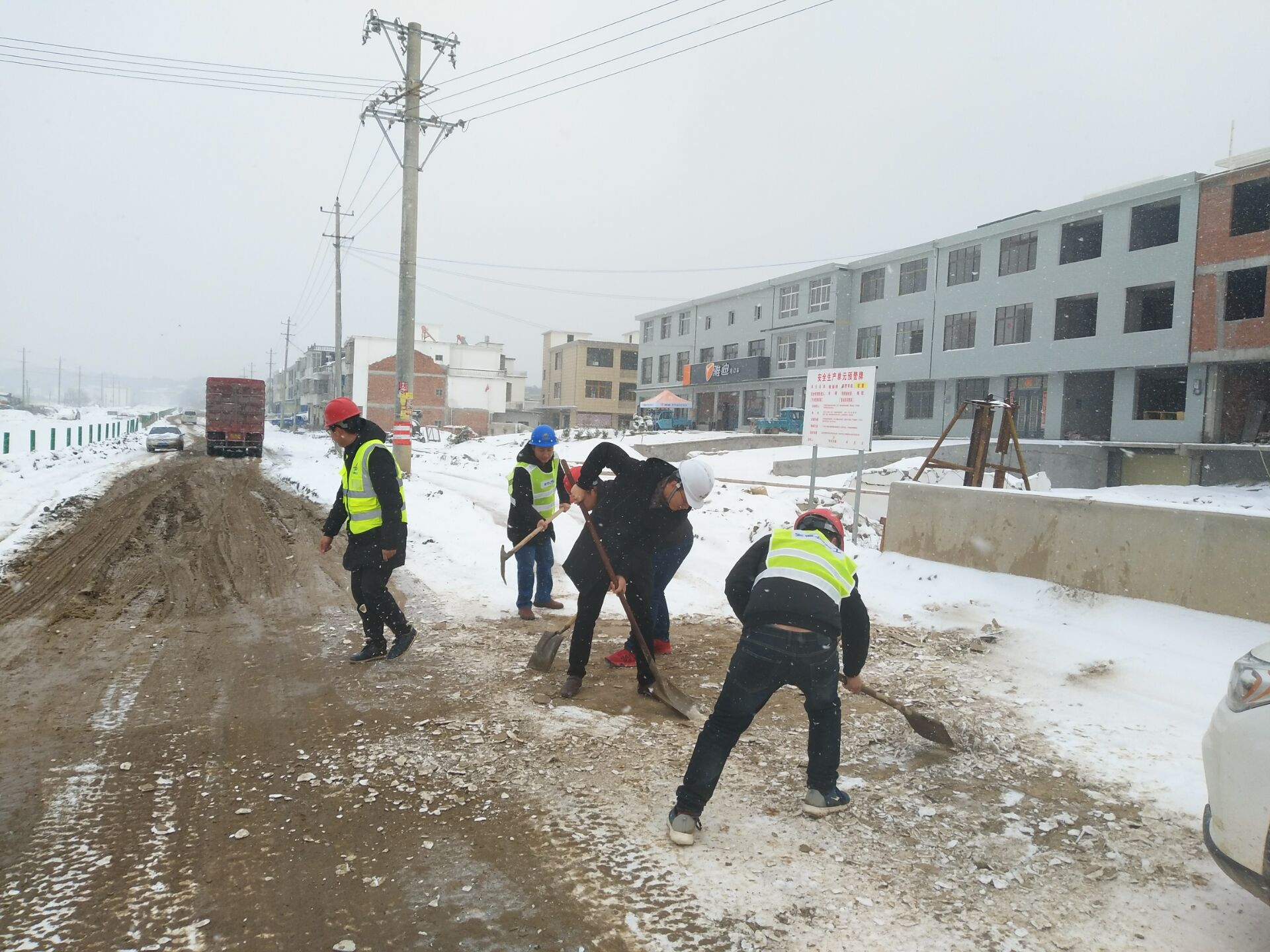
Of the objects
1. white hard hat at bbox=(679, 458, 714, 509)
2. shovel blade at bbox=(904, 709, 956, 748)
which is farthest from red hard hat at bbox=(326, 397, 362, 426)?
shovel blade at bbox=(904, 709, 956, 748)

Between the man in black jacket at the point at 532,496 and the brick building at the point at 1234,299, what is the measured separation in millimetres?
27293

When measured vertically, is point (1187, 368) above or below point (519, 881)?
above

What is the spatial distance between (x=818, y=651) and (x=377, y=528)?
3530 mm

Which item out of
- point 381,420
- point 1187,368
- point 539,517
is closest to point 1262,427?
point 1187,368

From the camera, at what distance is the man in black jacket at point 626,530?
538 cm

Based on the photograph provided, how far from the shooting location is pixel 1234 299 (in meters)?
26.9

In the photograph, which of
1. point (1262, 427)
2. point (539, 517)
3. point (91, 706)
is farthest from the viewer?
point (1262, 427)

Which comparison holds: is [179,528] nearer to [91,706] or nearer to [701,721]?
[91,706]

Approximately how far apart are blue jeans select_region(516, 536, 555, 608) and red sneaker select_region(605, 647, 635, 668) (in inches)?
60.9

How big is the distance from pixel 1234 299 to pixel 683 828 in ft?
103

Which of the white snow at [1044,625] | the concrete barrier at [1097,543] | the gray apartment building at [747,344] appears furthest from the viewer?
the gray apartment building at [747,344]

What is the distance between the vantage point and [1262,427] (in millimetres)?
26641

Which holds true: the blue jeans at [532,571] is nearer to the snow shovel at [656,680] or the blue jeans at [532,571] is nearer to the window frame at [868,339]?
the snow shovel at [656,680]

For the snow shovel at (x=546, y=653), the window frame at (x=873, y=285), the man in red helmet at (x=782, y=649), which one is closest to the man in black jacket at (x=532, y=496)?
the snow shovel at (x=546, y=653)
